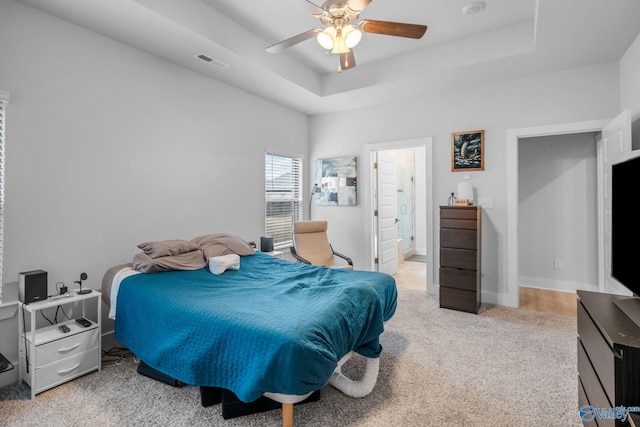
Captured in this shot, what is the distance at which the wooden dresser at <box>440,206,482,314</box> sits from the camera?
12.0ft

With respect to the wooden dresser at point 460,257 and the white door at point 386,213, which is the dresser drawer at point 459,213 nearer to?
the wooden dresser at point 460,257

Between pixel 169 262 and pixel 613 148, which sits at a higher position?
pixel 613 148

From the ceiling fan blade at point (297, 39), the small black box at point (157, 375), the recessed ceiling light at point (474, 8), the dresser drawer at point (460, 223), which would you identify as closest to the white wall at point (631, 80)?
the recessed ceiling light at point (474, 8)

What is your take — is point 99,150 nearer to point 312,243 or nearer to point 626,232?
point 312,243

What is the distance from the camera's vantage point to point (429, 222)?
172 inches

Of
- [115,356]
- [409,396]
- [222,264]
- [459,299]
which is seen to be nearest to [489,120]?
[459,299]

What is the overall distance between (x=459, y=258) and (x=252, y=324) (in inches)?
113

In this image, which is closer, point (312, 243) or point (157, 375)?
point (157, 375)

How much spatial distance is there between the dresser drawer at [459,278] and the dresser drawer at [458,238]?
0.93 feet

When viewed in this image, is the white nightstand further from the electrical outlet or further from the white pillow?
the electrical outlet

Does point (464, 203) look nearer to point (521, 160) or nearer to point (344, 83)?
point (521, 160)

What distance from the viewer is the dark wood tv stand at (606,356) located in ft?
4.11

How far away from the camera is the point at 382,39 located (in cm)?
347

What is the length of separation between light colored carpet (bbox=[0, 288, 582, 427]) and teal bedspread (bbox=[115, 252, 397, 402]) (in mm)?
289
